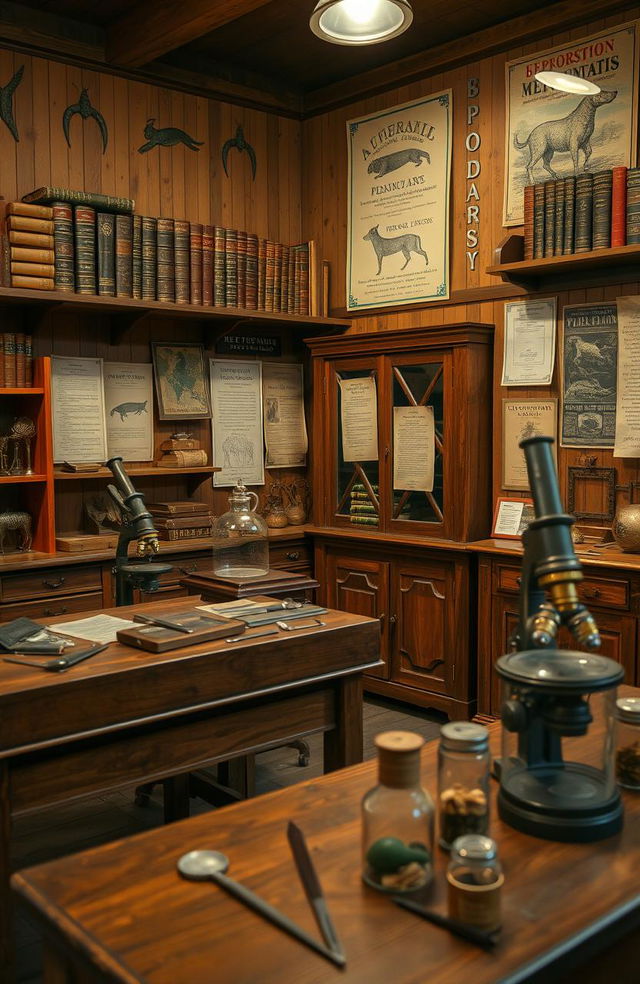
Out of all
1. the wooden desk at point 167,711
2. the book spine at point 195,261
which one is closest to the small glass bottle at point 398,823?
the wooden desk at point 167,711

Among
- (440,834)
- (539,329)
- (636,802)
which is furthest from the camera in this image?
(539,329)

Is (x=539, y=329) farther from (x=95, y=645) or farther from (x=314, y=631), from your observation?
(x=95, y=645)

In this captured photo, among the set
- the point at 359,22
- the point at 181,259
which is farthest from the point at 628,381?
the point at 181,259

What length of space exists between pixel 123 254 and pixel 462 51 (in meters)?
1.93

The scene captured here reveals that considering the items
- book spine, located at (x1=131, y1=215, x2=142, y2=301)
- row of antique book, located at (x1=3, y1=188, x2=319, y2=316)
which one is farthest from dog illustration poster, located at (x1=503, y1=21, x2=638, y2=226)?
book spine, located at (x1=131, y1=215, x2=142, y2=301)

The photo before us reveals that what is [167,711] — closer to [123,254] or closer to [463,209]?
[123,254]

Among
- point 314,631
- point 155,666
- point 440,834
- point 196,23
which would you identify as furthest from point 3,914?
point 196,23

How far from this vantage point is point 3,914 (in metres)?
2.10

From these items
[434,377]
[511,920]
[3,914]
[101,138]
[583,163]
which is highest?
[101,138]

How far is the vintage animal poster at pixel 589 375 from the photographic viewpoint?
399 centimetres

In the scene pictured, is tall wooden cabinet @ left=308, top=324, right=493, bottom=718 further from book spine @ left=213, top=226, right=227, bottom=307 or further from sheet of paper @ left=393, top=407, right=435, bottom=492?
book spine @ left=213, top=226, right=227, bottom=307

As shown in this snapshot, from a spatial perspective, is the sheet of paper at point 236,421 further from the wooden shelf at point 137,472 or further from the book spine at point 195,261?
the book spine at point 195,261

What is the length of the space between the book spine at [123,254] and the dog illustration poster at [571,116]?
5.86ft

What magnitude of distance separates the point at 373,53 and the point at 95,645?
370 centimetres
